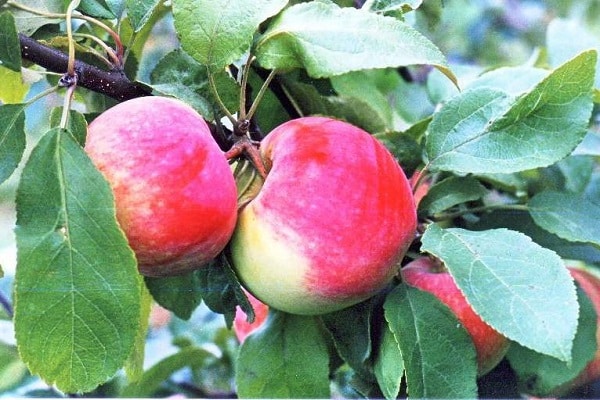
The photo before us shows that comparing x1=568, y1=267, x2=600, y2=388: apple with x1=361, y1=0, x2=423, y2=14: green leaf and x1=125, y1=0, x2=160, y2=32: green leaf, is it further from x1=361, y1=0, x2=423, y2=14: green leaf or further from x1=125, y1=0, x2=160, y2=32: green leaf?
x1=125, y1=0, x2=160, y2=32: green leaf

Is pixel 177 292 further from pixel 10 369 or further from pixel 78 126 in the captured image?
pixel 10 369

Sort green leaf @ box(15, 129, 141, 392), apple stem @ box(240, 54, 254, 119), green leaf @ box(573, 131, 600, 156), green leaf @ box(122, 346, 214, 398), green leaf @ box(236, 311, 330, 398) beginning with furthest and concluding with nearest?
green leaf @ box(122, 346, 214, 398)
green leaf @ box(573, 131, 600, 156)
green leaf @ box(236, 311, 330, 398)
apple stem @ box(240, 54, 254, 119)
green leaf @ box(15, 129, 141, 392)

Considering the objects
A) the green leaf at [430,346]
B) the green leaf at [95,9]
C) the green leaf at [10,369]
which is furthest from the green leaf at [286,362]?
the green leaf at [10,369]

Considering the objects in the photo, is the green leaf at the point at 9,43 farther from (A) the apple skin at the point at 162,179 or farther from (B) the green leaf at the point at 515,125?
(B) the green leaf at the point at 515,125

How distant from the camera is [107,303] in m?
0.54

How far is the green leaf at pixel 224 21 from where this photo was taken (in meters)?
0.59

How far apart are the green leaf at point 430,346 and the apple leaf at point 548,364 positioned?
0.15m

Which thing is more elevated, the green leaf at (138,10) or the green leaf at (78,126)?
the green leaf at (138,10)

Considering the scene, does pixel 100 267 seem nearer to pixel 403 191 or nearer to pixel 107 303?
pixel 107 303

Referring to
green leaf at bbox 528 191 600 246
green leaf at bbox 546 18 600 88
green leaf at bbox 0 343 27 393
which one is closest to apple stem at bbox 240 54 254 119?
green leaf at bbox 528 191 600 246

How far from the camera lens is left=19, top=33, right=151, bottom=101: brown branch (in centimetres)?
62

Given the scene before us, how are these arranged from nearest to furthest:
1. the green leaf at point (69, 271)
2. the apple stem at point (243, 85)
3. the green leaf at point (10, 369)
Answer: the green leaf at point (69, 271) < the apple stem at point (243, 85) < the green leaf at point (10, 369)

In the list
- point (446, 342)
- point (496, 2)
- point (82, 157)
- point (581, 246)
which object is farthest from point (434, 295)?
point (496, 2)

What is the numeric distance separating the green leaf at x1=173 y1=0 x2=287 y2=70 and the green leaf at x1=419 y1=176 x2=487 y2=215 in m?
0.26
